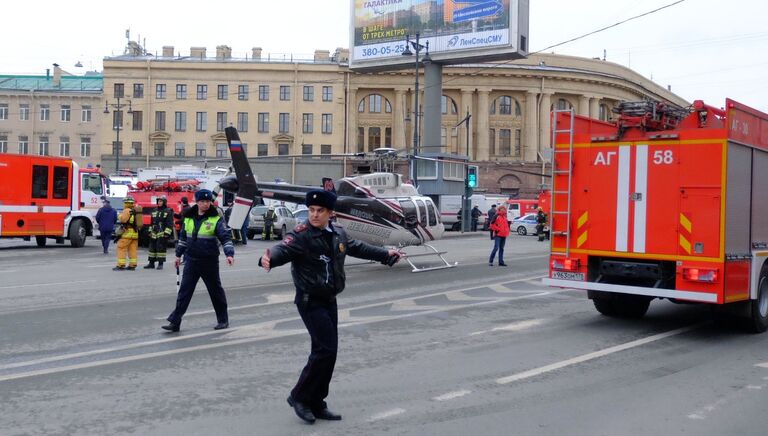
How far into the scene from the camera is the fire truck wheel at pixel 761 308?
10625mm

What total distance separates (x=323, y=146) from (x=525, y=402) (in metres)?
67.8

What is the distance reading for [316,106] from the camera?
73.2m

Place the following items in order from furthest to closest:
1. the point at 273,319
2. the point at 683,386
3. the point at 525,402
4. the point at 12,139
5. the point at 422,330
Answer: the point at 12,139 → the point at 273,319 → the point at 422,330 → the point at 683,386 → the point at 525,402

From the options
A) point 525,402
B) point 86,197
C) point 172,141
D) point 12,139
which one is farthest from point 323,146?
point 525,402

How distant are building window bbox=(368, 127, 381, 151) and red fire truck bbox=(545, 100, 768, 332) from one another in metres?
64.8

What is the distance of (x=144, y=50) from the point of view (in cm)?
7831

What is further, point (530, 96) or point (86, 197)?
point (530, 96)

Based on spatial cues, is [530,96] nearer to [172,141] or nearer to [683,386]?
[172,141]

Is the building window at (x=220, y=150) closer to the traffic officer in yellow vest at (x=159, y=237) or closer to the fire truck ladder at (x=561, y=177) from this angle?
the traffic officer in yellow vest at (x=159, y=237)

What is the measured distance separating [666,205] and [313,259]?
591cm

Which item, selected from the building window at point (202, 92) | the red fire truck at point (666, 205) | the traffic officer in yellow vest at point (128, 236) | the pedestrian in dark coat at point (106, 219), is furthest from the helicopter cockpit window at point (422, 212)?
the building window at point (202, 92)

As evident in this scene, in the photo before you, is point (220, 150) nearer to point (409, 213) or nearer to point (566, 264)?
point (409, 213)

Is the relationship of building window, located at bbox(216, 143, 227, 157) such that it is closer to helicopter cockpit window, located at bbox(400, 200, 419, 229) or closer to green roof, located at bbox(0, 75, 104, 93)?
green roof, located at bbox(0, 75, 104, 93)

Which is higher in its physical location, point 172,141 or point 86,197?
point 172,141
